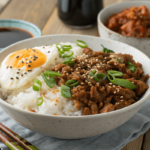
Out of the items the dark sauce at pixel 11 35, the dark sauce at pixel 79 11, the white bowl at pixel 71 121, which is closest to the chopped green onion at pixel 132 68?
the white bowl at pixel 71 121

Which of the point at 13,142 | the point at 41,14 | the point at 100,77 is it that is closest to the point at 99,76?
the point at 100,77

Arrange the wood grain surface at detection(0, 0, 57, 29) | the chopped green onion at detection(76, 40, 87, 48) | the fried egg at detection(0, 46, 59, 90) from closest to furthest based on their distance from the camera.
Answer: the fried egg at detection(0, 46, 59, 90)
the chopped green onion at detection(76, 40, 87, 48)
the wood grain surface at detection(0, 0, 57, 29)

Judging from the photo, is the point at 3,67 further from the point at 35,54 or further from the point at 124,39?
the point at 124,39

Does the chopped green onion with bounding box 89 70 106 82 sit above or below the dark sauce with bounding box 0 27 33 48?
above

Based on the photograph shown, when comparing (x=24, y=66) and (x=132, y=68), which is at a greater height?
(x=24, y=66)

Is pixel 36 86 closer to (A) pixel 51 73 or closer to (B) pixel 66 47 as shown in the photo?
(A) pixel 51 73

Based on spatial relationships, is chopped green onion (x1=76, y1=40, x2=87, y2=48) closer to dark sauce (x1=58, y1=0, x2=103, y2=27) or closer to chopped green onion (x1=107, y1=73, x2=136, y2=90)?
chopped green onion (x1=107, y1=73, x2=136, y2=90)

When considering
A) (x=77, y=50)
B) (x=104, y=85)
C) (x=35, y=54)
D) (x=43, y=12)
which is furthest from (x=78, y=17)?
(x=104, y=85)

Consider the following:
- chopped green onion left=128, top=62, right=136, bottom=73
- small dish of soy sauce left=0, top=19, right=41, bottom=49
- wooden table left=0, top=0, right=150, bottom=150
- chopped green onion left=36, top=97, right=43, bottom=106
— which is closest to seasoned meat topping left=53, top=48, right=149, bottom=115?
chopped green onion left=128, top=62, right=136, bottom=73
